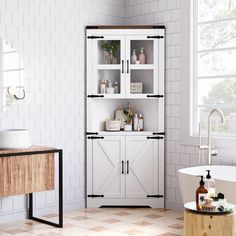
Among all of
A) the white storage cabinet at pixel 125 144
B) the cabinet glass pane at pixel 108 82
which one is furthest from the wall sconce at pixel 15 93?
the cabinet glass pane at pixel 108 82

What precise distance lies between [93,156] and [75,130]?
44cm

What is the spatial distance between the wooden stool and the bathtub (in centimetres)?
81

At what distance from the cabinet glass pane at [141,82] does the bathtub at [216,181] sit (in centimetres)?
150

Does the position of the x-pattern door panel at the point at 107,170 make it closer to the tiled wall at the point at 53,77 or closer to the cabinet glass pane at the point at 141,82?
the tiled wall at the point at 53,77

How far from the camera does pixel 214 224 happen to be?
13.6 ft

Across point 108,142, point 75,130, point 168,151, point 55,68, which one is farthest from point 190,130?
point 55,68

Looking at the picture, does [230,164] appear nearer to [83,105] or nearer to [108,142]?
[108,142]

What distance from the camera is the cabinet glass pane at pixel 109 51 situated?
6.89m

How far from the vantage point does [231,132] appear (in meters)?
6.23

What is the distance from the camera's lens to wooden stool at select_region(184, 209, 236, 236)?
4.16 meters

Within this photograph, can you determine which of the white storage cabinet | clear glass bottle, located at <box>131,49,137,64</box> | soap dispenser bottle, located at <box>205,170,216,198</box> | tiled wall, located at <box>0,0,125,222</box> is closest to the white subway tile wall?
tiled wall, located at <box>0,0,125,222</box>

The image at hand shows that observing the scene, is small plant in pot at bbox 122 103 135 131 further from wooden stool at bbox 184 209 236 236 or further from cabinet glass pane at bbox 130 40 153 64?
wooden stool at bbox 184 209 236 236

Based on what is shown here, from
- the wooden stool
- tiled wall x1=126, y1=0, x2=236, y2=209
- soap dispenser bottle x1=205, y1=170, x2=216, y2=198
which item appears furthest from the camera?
tiled wall x1=126, y1=0, x2=236, y2=209

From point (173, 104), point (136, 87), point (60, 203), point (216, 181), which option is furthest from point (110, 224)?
point (136, 87)
